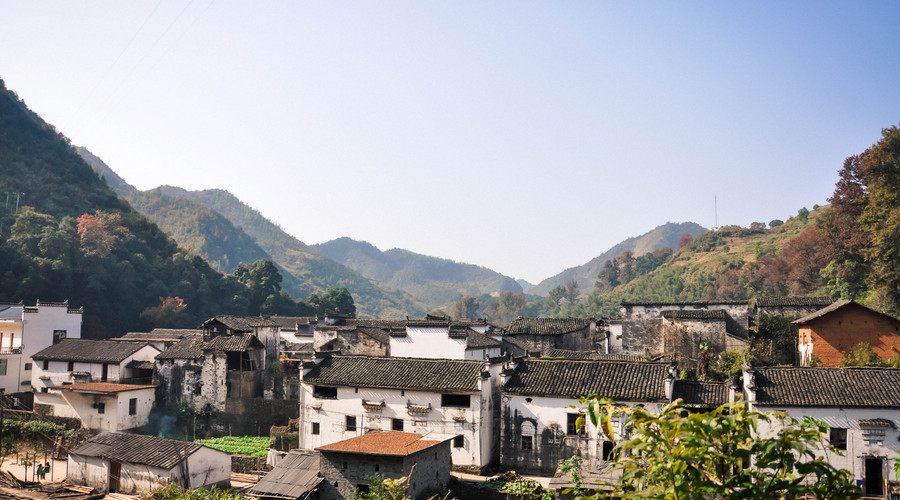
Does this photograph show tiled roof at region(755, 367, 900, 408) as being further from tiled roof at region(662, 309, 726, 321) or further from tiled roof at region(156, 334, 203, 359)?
tiled roof at region(156, 334, 203, 359)

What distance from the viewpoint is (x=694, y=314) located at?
35250 mm

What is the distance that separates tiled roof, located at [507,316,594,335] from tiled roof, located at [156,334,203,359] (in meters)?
20.1

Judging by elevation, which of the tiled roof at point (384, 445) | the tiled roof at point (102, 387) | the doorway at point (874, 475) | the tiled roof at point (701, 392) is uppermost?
the tiled roof at point (701, 392)

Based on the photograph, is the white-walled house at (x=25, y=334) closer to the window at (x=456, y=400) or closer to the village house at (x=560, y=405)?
the window at (x=456, y=400)

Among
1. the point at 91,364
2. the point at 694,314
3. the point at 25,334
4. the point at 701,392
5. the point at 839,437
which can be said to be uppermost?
the point at 694,314

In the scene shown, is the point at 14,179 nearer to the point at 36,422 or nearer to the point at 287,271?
the point at 36,422

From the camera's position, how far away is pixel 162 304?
201ft

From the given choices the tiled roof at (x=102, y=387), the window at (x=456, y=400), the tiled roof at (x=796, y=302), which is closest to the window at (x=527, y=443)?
the window at (x=456, y=400)

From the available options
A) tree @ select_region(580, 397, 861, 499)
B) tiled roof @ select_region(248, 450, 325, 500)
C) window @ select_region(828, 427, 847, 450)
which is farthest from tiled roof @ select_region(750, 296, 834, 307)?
tree @ select_region(580, 397, 861, 499)

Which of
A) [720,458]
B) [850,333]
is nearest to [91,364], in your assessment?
[720,458]

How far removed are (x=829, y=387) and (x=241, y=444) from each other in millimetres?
26059

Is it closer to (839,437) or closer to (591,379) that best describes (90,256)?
(591,379)

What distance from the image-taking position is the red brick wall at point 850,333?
29.3m

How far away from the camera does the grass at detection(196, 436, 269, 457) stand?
30.1 meters
